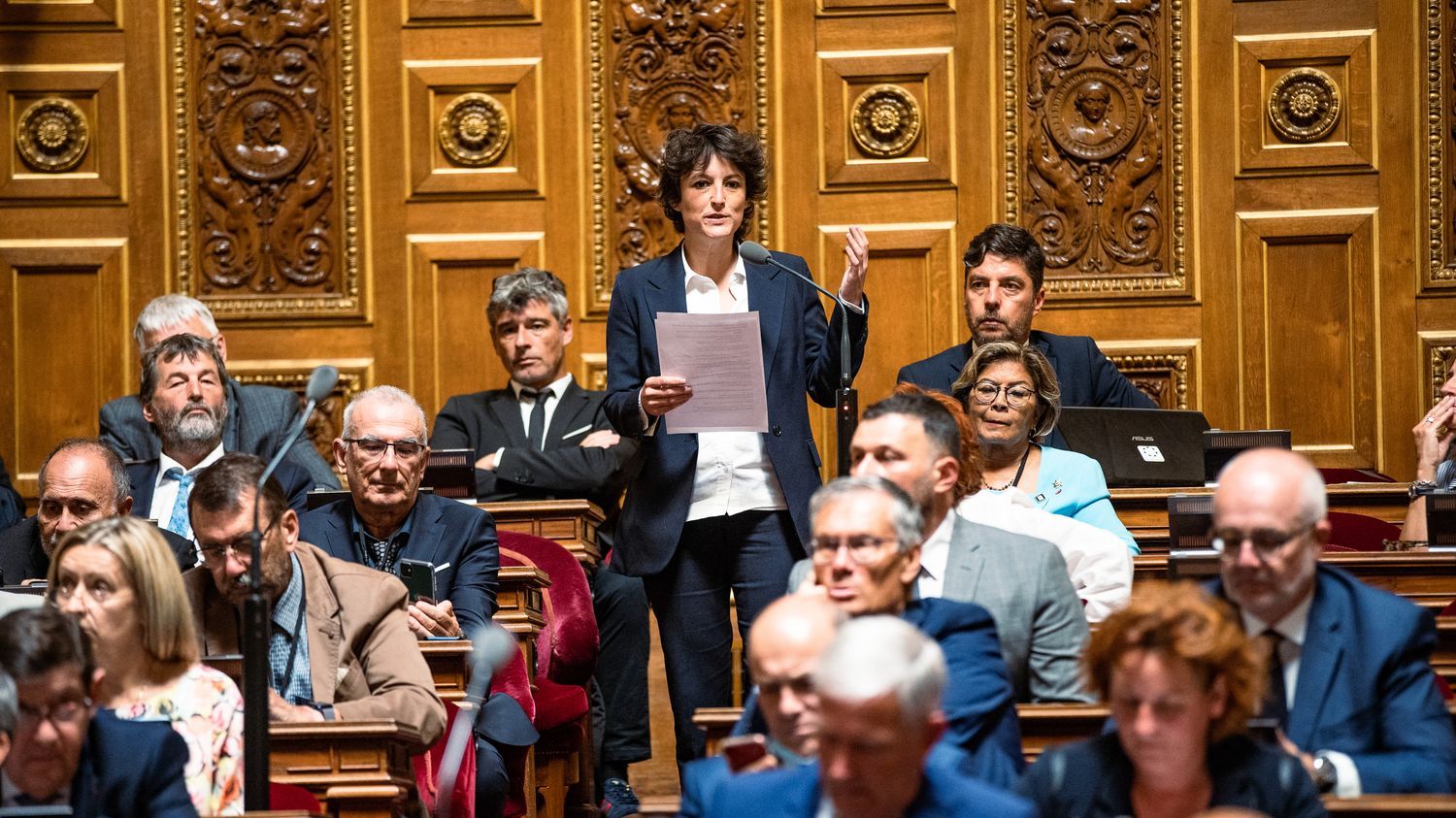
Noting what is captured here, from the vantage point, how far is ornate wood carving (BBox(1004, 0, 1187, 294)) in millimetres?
6324

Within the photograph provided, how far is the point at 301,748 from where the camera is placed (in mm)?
3141

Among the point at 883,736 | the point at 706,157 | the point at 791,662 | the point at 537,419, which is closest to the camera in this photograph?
the point at 883,736

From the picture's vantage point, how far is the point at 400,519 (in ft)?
13.6

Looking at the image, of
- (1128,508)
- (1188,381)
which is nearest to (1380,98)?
(1188,381)

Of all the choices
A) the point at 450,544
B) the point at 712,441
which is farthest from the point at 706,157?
the point at 450,544

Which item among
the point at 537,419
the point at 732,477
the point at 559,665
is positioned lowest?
the point at 559,665

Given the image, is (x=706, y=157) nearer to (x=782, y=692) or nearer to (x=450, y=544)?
(x=450, y=544)

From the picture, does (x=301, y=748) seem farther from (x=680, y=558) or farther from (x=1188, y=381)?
(x=1188, y=381)

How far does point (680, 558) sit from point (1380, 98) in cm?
353

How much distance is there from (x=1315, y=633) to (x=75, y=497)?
2834 mm

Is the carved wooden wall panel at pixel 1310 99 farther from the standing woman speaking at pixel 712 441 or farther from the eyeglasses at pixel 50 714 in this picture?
the eyeglasses at pixel 50 714

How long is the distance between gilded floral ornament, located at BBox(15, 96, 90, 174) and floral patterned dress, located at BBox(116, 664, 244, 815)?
3985 mm

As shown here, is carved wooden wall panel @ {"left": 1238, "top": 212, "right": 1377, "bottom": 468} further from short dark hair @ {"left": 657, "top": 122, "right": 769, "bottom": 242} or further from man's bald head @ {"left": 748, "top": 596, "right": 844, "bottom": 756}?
man's bald head @ {"left": 748, "top": 596, "right": 844, "bottom": 756}

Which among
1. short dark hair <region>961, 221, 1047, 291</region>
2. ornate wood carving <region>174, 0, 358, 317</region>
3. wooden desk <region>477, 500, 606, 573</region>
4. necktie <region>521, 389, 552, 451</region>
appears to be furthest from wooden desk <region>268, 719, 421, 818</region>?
ornate wood carving <region>174, 0, 358, 317</region>
